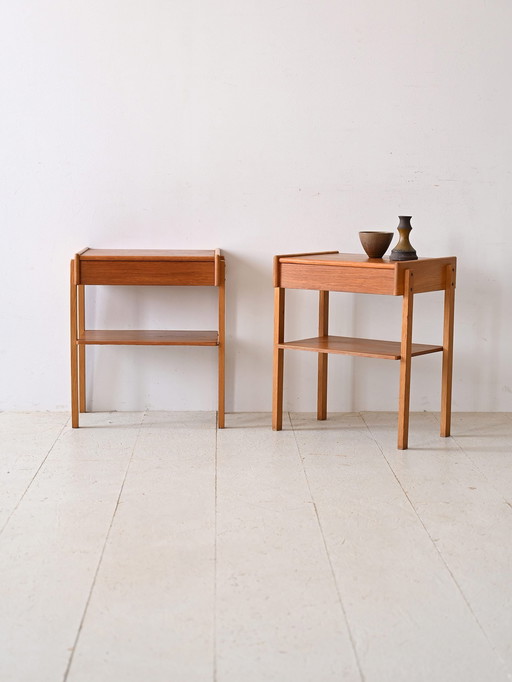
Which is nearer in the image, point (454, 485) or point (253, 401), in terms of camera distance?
point (454, 485)

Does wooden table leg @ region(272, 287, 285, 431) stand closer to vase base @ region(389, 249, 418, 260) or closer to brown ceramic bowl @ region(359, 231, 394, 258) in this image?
brown ceramic bowl @ region(359, 231, 394, 258)

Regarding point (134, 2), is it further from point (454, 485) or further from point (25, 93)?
point (454, 485)

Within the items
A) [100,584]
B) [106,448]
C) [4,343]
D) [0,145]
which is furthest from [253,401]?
[100,584]

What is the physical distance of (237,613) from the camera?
212cm

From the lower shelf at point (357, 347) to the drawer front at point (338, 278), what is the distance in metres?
0.25

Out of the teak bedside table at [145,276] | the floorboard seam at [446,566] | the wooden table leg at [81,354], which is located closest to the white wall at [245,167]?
the wooden table leg at [81,354]

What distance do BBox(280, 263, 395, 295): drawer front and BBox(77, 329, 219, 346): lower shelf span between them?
1.42 ft

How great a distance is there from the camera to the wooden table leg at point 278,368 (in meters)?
3.90

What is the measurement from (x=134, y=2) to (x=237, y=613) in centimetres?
289

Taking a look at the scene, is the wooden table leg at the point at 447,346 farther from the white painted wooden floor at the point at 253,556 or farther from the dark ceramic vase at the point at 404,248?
the dark ceramic vase at the point at 404,248

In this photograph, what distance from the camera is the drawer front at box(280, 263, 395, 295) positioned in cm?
357

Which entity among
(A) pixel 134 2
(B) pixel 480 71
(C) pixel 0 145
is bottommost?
(C) pixel 0 145

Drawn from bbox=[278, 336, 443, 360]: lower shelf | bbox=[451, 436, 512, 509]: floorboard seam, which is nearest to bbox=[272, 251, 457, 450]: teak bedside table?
bbox=[278, 336, 443, 360]: lower shelf

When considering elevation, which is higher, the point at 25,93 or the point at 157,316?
the point at 25,93
